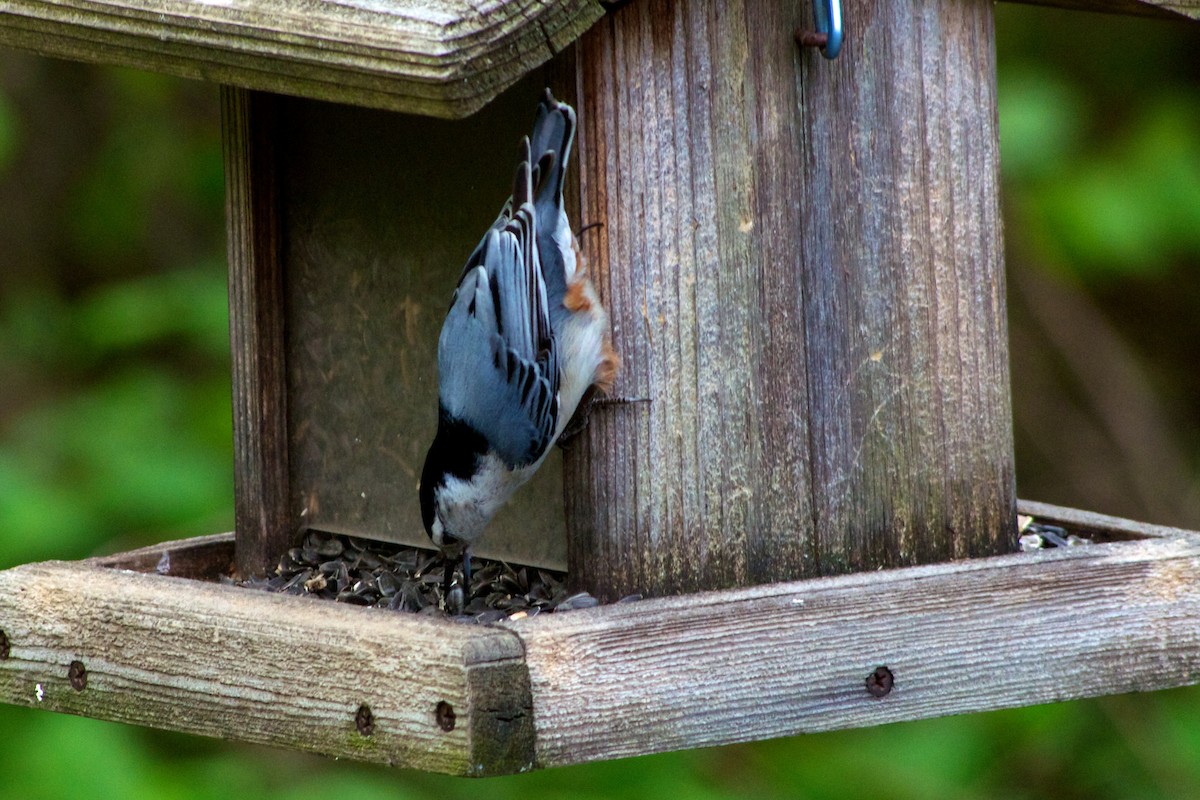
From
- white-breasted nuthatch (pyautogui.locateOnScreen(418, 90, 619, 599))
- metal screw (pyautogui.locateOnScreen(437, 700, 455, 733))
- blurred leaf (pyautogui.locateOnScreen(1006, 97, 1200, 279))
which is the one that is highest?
blurred leaf (pyautogui.locateOnScreen(1006, 97, 1200, 279))

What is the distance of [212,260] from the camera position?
5.29m

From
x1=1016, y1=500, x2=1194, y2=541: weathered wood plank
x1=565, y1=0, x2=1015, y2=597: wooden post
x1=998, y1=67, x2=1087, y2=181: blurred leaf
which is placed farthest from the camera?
x1=998, y1=67, x2=1087, y2=181: blurred leaf

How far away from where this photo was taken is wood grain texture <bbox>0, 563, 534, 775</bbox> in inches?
76.7

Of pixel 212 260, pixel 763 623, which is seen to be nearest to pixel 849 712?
pixel 763 623

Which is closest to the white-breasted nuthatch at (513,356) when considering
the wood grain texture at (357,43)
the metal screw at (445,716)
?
the wood grain texture at (357,43)

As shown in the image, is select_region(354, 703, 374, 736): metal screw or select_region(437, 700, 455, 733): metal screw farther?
select_region(354, 703, 374, 736): metal screw

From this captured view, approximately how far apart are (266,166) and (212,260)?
250cm

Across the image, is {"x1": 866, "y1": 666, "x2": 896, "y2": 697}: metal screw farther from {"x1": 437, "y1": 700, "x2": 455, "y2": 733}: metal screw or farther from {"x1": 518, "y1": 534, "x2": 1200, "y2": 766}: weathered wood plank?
{"x1": 437, "y1": 700, "x2": 455, "y2": 733}: metal screw

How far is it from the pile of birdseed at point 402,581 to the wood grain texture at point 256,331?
0.08m

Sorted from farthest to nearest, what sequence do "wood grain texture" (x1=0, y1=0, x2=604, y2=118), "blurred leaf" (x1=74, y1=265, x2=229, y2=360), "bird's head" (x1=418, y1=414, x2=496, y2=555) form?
"blurred leaf" (x1=74, y1=265, x2=229, y2=360)
"bird's head" (x1=418, y1=414, x2=496, y2=555)
"wood grain texture" (x1=0, y1=0, x2=604, y2=118)

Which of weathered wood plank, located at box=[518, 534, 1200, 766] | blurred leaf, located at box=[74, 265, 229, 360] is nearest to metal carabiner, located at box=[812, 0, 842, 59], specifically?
weathered wood plank, located at box=[518, 534, 1200, 766]

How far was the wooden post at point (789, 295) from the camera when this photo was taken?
7.69 feet

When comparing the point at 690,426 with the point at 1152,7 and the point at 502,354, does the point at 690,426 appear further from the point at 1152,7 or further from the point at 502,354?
the point at 1152,7

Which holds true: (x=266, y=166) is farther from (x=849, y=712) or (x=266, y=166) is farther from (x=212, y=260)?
(x=212, y=260)
